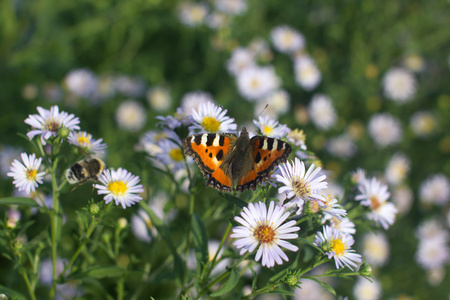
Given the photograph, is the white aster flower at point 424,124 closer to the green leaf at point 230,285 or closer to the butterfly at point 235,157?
the butterfly at point 235,157

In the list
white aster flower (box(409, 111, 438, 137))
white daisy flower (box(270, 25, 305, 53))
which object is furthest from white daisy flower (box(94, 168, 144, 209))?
white aster flower (box(409, 111, 438, 137))

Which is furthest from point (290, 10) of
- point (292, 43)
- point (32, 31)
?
point (32, 31)

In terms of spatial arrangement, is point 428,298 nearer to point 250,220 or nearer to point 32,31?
point 250,220

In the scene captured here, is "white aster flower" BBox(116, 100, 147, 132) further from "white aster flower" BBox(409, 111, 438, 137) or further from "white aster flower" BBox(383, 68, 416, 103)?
"white aster flower" BBox(409, 111, 438, 137)

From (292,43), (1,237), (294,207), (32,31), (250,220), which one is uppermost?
(292,43)

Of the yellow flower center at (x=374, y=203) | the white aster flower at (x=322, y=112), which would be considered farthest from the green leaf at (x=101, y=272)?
the white aster flower at (x=322, y=112)

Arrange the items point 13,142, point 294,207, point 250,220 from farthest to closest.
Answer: point 13,142
point 294,207
point 250,220

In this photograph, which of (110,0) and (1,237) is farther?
(110,0)
